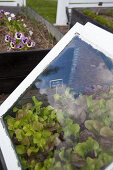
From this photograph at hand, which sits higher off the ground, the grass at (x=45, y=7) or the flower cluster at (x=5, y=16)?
the grass at (x=45, y=7)

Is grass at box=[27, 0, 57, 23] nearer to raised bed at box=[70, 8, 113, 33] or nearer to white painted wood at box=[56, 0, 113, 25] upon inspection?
white painted wood at box=[56, 0, 113, 25]

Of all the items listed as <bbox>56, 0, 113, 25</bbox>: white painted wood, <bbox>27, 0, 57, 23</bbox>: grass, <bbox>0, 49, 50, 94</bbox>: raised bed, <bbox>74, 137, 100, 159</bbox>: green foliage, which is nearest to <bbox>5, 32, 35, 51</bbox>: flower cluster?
<bbox>0, 49, 50, 94</bbox>: raised bed

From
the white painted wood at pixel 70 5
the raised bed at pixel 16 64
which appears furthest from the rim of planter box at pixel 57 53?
the white painted wood at pixel 70 5

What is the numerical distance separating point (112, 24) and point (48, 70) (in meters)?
2.37

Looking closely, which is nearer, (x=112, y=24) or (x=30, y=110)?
(x=30, y=110)

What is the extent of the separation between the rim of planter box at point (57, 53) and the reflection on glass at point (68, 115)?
0.09 ft

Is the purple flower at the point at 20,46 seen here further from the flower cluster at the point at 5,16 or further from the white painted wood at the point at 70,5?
the white painted wood at the point at 70,5

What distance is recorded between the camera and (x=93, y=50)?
0.89 meters

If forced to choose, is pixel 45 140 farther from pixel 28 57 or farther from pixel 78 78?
pixel 28 57

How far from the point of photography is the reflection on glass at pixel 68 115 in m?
0.80

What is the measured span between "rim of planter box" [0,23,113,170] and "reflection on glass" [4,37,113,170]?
3cm

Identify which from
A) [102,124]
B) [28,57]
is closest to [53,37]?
[28,57]

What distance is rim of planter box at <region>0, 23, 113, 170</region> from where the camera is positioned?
2.77ft

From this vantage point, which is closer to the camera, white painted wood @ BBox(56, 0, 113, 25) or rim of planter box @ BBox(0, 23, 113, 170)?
rim of planter box @ BBox(0, 23, 113, 170)
